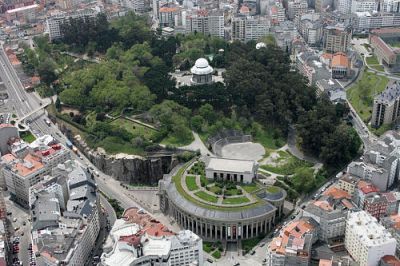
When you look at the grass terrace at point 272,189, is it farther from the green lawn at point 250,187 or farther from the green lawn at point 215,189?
the green lawn at point 215,189

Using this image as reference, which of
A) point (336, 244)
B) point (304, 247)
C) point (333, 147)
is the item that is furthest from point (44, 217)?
point (333, 147)

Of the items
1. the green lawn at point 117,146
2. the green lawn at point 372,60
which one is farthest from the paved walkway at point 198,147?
the green lawn at point 372,60

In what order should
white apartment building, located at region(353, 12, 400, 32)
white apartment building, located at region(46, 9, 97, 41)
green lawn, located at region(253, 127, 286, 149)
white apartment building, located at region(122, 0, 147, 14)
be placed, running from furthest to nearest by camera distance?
white apartment building, located at region(122, 0, 147, 14) < white apartment building, located at region(353, 12, 400, 32) < white apartment building, located at region(46, 9, 97, 41) < green lawn, located at region(253, 127, 286, 149)

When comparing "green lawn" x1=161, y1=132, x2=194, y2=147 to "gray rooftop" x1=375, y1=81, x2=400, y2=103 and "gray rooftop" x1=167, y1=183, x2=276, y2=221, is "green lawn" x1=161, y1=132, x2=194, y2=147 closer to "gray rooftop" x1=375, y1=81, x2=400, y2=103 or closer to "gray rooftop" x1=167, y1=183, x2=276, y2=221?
"gray rooftop" x1=167, y1=183, x2=276, y2=221

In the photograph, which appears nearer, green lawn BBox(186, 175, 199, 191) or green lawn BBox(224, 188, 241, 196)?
green lawn BBox(224, 188, 241, 196)

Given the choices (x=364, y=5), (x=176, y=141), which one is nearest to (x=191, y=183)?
(x=176, y=141)

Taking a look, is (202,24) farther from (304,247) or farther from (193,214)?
(304,247)

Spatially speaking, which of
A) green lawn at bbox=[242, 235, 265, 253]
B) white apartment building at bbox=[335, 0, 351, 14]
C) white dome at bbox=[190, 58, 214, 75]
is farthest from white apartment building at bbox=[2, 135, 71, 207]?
white apartment building at bbox=[335, 0, 351, 14]
